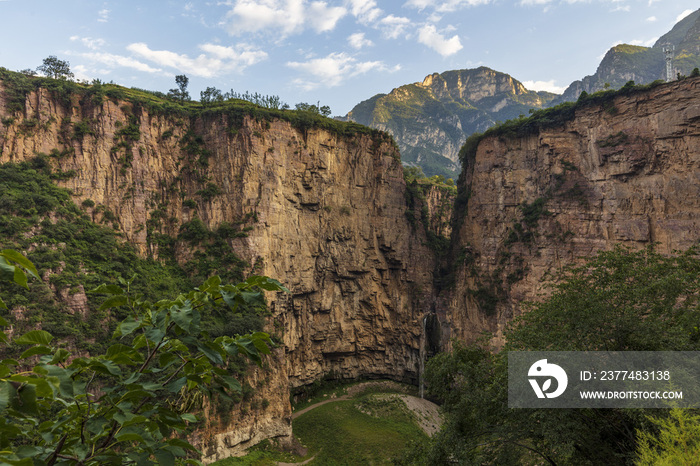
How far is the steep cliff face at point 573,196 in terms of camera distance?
91.9 ft

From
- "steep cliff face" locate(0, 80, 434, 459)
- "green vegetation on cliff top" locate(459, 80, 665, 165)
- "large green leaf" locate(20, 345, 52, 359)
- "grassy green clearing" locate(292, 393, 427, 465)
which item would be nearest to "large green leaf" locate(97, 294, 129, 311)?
"large green leaf" locate(20, 345, 52, 359)

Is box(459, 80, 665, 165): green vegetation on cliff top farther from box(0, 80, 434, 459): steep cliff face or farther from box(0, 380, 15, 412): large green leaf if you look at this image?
box(0, 380, 15, 412): large green leaf

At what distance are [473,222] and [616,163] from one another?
1374 centimetres

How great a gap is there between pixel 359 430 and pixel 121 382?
3276cm

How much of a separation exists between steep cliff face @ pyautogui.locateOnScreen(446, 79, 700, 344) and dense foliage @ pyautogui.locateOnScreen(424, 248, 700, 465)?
1469 centimetres

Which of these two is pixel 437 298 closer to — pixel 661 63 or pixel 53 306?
pixel 53 306

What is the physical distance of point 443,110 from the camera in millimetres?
153750

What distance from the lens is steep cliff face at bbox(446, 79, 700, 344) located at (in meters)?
28.0

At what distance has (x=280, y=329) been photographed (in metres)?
34.6

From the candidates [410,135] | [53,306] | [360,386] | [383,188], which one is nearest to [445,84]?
[410,135]

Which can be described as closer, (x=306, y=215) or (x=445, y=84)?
(x=306, y=215)

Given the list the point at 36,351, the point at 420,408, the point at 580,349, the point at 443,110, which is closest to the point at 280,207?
the point at 420,408

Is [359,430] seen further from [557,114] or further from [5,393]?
[557,114]

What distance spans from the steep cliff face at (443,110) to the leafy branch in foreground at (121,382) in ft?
430
